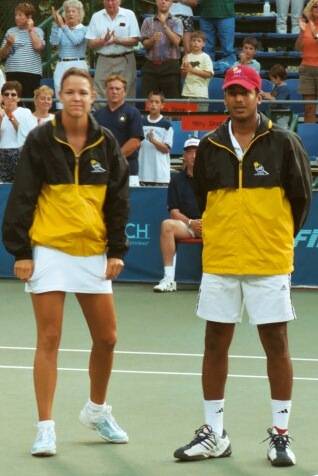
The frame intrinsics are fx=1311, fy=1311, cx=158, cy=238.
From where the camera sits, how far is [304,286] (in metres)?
14.7

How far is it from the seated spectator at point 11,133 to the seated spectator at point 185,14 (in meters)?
3.51

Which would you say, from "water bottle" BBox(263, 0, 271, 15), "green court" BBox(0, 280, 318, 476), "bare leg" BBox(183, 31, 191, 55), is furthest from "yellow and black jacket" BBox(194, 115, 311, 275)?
"water bottle" BBox(263, 0, 271, 15)

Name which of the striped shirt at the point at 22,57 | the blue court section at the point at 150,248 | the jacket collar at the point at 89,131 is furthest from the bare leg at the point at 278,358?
the striped shirt at the point at 22,57

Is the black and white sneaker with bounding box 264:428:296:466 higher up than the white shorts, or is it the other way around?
the white shorts

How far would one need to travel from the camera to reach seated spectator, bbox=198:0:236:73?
770 inches

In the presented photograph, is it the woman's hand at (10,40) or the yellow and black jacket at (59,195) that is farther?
the woman's hand at (10,40)

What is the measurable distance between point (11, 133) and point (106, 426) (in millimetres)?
8822

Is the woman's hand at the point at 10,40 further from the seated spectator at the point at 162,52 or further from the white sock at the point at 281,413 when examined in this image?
the white sock at the point at 281,413

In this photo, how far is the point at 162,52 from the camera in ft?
59.8

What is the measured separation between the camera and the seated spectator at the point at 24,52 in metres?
18.3

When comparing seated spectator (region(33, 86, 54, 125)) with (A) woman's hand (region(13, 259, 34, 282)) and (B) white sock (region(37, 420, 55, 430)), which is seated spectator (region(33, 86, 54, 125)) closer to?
(A) woman's hand (region(13, 259, 34, 282))

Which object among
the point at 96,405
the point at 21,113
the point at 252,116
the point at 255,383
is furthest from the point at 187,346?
the point at 21,113

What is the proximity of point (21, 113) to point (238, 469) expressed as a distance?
31.6ft

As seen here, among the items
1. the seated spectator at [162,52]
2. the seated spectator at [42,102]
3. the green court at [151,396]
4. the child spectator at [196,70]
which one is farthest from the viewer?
the seated spectator at [162,52]
